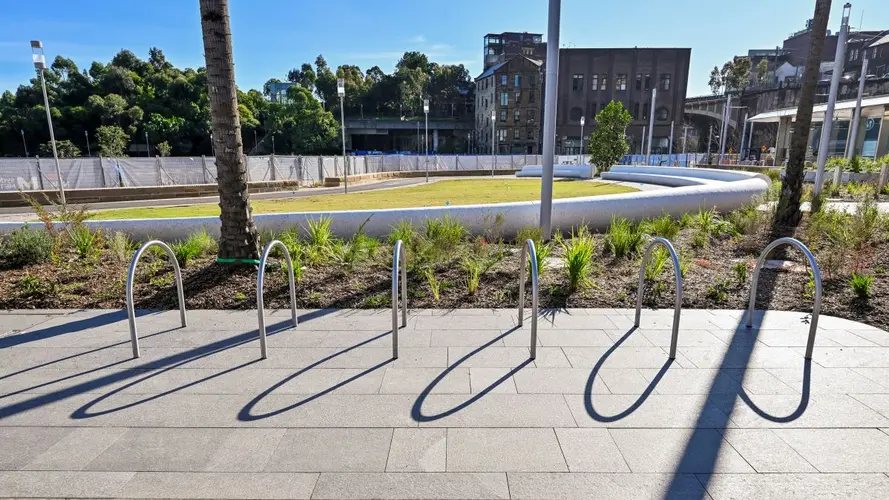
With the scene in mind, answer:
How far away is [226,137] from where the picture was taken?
248 inches

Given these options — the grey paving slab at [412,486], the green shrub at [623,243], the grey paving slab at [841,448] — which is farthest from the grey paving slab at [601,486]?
the green shrub at [623,243]

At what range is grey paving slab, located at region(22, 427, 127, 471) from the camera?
296 cm

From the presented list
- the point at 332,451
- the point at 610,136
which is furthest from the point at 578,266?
the point at 610,136

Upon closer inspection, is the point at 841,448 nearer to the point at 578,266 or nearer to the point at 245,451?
the point at 578,266

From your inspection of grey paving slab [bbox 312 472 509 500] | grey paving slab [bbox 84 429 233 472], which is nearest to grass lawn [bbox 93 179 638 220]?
grey paving slab [bbox 84 429 233 472]

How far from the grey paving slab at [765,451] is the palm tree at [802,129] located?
26.6ft

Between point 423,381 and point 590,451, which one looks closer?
point 590,451

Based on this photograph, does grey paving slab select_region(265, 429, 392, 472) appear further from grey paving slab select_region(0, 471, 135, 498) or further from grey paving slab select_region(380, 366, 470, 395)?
grey paving slab select_region(0, 471, 135, 498)

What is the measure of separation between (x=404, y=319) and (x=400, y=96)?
94871 millimetres

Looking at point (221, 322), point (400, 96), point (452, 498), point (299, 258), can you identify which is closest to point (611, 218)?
point (299, 258)

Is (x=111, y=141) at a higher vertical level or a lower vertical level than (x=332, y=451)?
higher

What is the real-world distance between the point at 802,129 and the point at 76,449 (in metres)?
11.8

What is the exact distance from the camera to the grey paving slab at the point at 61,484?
2.72 meters

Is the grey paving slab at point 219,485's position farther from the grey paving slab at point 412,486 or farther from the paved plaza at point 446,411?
the grey paving slab at point 412,486
